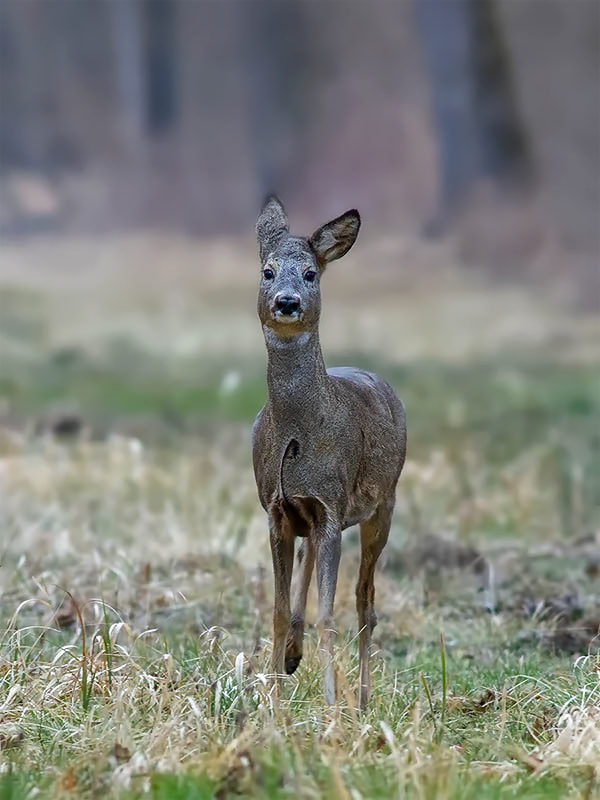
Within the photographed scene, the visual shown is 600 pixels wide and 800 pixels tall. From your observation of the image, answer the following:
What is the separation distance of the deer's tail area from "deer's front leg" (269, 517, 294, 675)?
0.15ft

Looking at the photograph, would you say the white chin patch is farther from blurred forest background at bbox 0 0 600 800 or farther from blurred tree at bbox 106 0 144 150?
blurred tree at bbox 106 0 144 150

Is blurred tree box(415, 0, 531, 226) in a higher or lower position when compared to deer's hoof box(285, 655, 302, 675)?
higher

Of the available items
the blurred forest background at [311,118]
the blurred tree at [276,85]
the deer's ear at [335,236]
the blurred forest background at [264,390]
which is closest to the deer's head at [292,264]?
the deer's ear at [335,236]

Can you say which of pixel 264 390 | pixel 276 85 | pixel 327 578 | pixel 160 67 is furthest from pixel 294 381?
pixel 160 67

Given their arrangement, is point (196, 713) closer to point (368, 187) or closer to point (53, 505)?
point (53, 505)

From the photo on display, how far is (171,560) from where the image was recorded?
8.99 m

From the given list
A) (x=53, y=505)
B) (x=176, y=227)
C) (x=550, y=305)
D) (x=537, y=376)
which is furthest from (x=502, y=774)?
(x=176, y=227)

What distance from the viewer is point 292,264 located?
619cm

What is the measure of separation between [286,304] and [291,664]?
4.66 feet

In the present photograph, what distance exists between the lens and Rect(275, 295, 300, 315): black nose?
6.01 meters

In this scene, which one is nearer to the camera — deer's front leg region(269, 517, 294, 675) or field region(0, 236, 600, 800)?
field region(0, 236, 600, 800)

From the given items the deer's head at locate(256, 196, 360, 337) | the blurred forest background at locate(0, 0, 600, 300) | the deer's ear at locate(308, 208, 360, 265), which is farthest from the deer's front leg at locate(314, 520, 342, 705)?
the blurred forest background at locate(0, 0, 600, 300)

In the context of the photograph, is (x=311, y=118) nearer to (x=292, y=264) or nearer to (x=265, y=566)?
(x=265, y=566)

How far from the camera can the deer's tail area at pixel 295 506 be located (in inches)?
243
